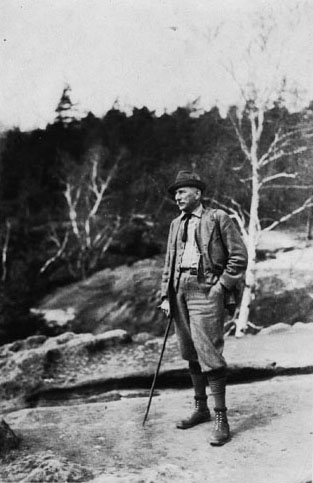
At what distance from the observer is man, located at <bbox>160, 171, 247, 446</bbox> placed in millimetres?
3336

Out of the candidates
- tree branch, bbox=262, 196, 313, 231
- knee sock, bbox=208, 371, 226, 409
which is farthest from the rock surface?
knee sock, bbox=208, 371, 226, 409

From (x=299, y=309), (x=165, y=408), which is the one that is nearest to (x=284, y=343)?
(x=299, y=309)

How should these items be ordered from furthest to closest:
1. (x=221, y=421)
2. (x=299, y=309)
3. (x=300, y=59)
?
(x=299, y=309)
(x=300, y=59)
(x=221, y=421)

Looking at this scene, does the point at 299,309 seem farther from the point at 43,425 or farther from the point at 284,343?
the point at 43,425

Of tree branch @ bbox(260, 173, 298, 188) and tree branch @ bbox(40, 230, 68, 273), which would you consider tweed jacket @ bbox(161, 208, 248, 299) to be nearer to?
tree branch @ bbox(260, 173, 298, 188)

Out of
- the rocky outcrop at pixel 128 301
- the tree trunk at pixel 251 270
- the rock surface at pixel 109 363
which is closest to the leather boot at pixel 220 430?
the rock surface at pixel 109 363

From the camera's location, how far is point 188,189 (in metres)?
3.52

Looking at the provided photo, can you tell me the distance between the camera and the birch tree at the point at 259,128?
Result: 17.2 feet

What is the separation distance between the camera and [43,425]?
383cm

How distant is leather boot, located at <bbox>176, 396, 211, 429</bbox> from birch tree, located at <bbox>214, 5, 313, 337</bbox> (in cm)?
243

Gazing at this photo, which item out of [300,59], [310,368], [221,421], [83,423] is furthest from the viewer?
[300,59]

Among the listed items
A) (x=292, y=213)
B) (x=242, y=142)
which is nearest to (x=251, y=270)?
(x=292, y=213)

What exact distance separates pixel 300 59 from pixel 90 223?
123 inches

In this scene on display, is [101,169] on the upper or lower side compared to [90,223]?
upper
